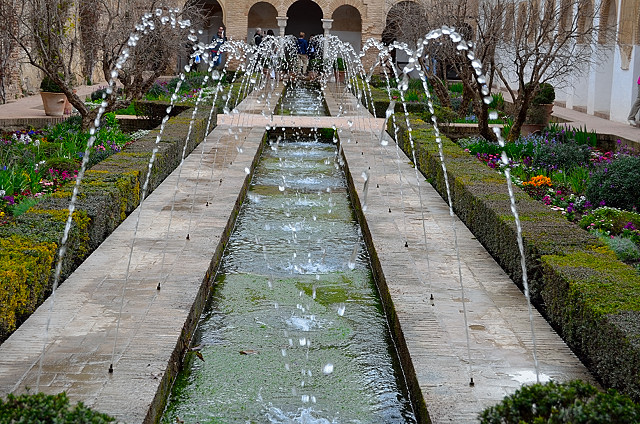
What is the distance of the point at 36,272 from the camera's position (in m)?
4.27

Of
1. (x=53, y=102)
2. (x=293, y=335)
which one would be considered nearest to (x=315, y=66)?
(x=53, y=102)

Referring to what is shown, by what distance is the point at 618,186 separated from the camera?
709 cm

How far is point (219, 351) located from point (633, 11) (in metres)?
13.1

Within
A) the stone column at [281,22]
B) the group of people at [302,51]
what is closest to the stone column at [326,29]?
the group of people at [302,51]

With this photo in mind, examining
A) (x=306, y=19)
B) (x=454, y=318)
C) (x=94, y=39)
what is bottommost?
(x=454, y=318)

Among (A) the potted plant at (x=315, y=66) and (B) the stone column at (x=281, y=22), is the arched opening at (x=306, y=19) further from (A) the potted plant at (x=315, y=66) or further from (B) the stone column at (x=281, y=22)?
(A) the potted plant at (x=315, y=66)

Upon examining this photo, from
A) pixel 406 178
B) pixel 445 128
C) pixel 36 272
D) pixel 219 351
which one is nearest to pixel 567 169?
pixel 406 178

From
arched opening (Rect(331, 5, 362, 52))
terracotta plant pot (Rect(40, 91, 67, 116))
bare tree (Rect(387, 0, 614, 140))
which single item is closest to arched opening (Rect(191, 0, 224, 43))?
arched opening (Rect(331, 5, 362, 52))

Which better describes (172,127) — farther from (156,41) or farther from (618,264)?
(618,264)

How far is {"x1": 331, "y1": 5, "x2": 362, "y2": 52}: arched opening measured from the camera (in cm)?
3048

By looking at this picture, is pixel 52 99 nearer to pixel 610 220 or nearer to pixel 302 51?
pixel 610 220

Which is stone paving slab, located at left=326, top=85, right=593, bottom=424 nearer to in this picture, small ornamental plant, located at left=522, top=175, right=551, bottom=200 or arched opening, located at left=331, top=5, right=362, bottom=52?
small ornamental plant, located at left=522, top=175, right=551, bottom=200

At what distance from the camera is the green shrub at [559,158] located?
8820mm

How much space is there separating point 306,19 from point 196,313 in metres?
28.0
